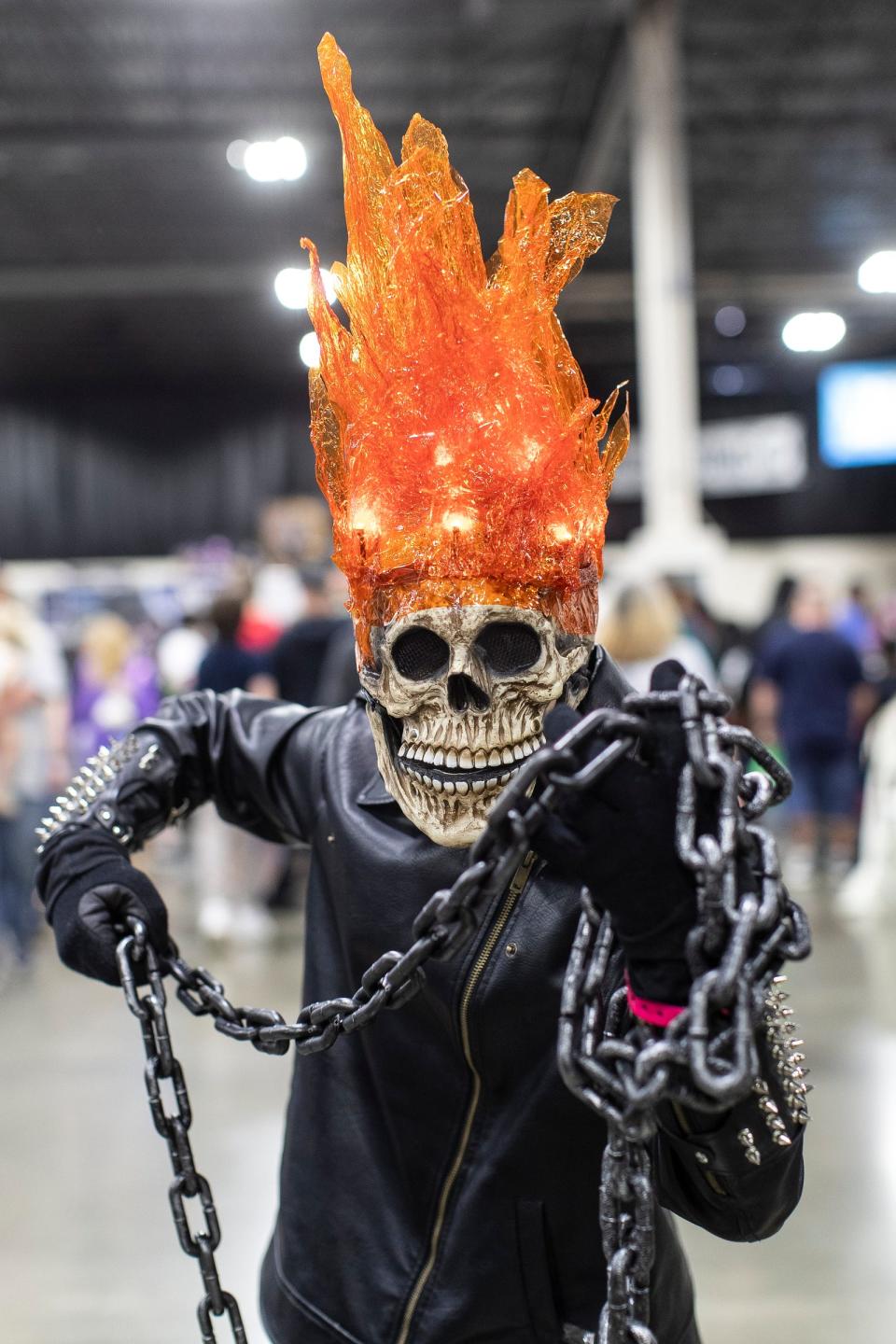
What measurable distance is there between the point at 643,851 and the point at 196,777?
3.30ft

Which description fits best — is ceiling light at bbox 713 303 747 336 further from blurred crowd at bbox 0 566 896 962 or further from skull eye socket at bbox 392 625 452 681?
skull eye socket at bbox 392 625 452 681

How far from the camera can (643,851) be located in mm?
994

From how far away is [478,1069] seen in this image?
1.45m

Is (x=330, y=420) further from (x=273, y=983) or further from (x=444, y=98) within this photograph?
(x=444, y=98)

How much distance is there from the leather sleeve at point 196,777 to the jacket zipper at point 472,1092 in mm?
363

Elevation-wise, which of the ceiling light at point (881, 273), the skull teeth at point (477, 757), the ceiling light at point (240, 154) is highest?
the ceiling light at point (240, 154)

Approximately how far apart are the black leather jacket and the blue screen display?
44.5 feet

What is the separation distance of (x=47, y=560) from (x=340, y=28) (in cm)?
1286

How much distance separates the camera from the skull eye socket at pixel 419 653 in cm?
140

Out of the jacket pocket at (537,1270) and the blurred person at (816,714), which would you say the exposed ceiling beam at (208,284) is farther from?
the jacket pocket at (537,1270)

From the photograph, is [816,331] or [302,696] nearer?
Answer: [816,331]

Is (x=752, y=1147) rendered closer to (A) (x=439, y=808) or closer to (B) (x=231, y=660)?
(A) (x=439, y=808)

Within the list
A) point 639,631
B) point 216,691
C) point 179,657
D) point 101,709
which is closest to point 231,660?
point 216,691

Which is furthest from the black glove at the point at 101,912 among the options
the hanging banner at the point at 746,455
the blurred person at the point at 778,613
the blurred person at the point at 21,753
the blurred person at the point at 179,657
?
the hanging banner at the point at 746,455
